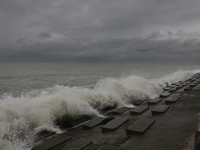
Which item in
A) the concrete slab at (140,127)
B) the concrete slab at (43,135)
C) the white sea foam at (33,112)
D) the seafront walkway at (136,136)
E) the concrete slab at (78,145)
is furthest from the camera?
the concrete slab at (43,135)

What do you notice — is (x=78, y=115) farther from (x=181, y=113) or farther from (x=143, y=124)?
(x=181, y=113)

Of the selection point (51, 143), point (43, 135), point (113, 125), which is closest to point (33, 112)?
point (43, 135)

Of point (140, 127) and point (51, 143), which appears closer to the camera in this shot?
point (51, 143)

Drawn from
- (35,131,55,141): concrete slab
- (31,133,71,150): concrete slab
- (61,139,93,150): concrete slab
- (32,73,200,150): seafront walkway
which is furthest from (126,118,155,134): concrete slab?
(35,131,55,141): concrete slab

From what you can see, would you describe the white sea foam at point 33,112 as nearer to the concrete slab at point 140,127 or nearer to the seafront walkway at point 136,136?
the seafront walkway at point 136,136

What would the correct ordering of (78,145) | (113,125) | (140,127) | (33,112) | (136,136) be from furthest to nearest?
1. (33,112)
2. (113,125)
3. (140,127)
4. (136,136)
5. (78,145)

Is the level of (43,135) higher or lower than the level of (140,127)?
lower

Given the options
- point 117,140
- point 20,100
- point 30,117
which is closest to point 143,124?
point 117,140

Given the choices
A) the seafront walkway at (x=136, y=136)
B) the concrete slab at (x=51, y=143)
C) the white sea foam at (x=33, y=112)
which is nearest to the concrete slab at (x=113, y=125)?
the seafront walkway at (x=136, y=136)

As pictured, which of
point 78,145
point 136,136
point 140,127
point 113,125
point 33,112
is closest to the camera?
point 78,145

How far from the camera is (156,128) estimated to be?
124 inches

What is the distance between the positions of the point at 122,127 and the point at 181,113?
6.01 feet

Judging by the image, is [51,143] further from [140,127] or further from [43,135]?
[140,127]

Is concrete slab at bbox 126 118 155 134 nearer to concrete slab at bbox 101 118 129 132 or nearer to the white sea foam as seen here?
concrete slab at bbox 101 118 129 132
